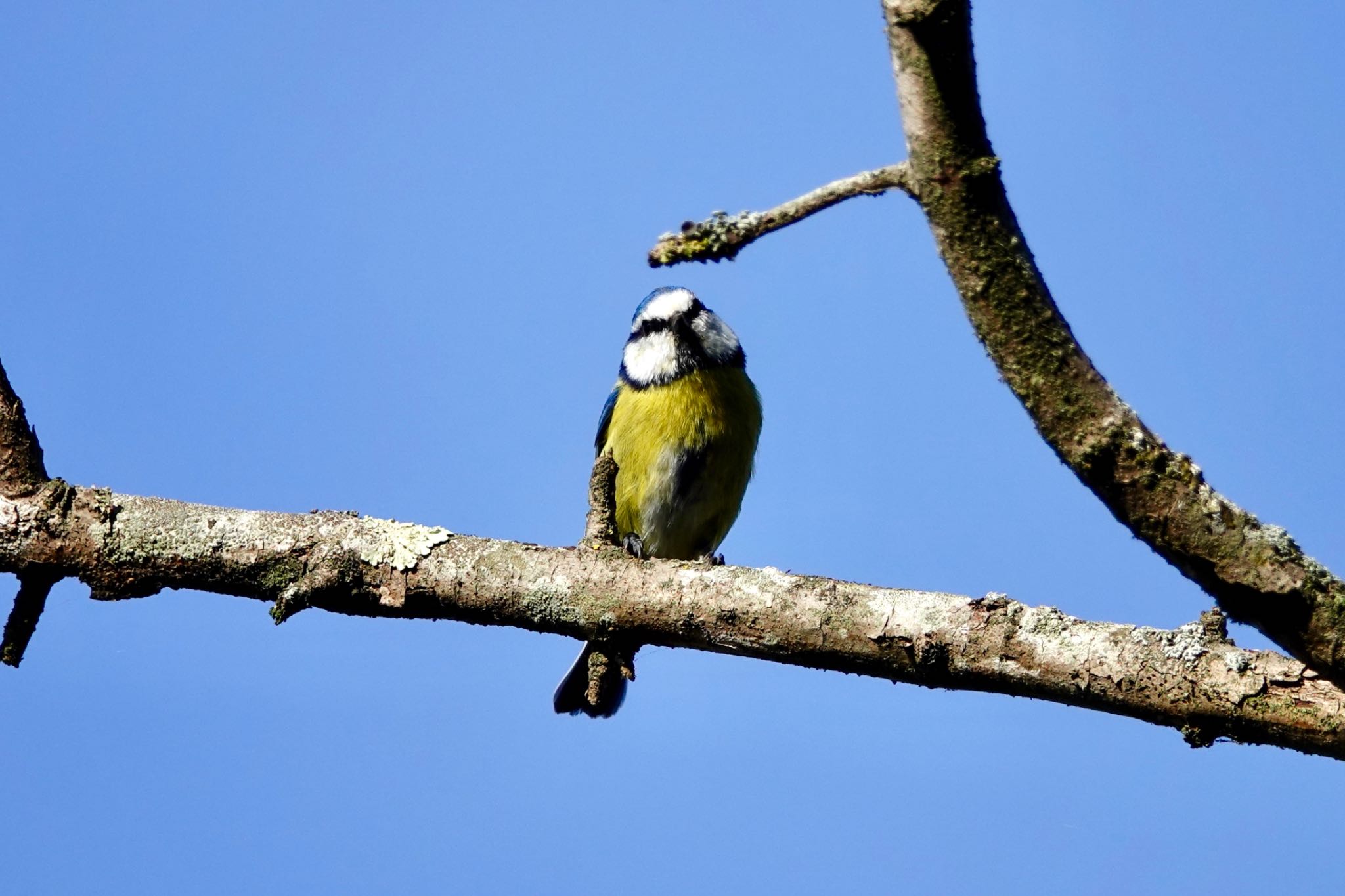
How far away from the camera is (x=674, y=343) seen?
673 cm

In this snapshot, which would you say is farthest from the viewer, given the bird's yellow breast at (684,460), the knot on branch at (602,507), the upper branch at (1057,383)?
the bird's yellow breast at (684,460)

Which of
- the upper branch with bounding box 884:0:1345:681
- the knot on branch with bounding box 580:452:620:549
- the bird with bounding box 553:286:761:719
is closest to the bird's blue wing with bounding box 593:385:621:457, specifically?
the bird with bounding box 553:286:761:719

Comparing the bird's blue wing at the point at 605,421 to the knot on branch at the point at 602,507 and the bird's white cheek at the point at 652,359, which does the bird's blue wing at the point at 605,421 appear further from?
the knot on branch at the point at 602,507

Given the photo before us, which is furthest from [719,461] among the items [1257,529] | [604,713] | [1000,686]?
[1257,529]

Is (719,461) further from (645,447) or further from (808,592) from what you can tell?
(808,592)

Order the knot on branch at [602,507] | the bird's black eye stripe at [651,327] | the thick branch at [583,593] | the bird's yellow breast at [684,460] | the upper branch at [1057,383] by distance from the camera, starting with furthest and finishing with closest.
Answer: the bird's black eye stripe at [651,327]
the bird's yellow breast at [684,460]
the knot on branch at [602,507]
the thick branch at [583,593]
the upper branch at [1057,383]

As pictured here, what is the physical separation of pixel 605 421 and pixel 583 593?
3387 mm

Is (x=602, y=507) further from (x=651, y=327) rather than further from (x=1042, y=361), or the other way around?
(x=651, y=327)

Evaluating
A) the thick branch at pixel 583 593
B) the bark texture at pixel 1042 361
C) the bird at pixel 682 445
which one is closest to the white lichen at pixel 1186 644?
the thick branch at pixel 583 593

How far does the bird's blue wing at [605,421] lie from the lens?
683 centimetres

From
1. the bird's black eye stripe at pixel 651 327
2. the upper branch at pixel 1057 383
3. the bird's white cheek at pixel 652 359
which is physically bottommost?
the upper branch at pixel 1057 383

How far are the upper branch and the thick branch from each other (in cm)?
51

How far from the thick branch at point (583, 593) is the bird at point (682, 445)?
98.4 inches

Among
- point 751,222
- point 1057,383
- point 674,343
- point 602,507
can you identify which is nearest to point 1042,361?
point 1057,383
